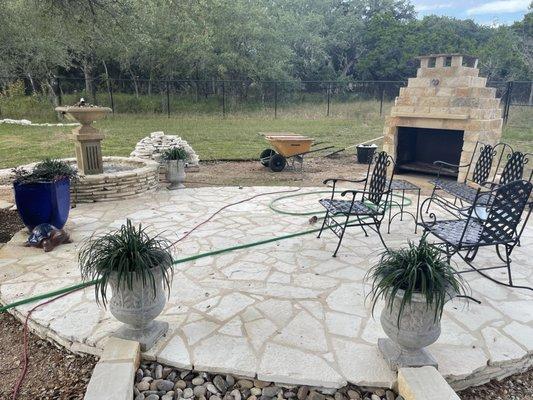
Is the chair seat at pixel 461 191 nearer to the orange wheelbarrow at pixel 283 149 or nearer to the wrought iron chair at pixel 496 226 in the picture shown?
the wrought iron chair at pixel 496 226

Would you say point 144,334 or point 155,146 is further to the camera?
point 155,146

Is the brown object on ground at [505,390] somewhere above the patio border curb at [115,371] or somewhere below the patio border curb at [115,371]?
below

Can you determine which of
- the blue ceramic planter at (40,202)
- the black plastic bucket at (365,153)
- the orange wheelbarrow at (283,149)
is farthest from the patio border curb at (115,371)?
the black plastic bucket at (365,153)

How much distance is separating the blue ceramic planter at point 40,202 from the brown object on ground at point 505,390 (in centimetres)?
391

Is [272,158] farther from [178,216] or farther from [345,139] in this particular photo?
[345,139]

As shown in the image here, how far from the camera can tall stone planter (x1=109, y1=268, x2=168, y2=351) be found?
222cm

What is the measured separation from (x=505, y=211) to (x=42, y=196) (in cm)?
417

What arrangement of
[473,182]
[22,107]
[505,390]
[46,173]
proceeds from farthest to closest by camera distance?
1. [22,107]
2. [473,182]
3. [46,173]
4. [505,390]

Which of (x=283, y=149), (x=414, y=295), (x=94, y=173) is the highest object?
(x=414, y=295)

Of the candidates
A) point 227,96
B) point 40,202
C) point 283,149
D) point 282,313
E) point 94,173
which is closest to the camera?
point 282,313

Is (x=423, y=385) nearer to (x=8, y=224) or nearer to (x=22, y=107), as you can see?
(x=8, y=224)

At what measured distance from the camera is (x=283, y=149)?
7629mm

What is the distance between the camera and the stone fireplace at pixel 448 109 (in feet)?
19.8

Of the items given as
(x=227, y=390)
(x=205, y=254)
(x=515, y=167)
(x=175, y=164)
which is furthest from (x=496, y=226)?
(x=175, y=164)
